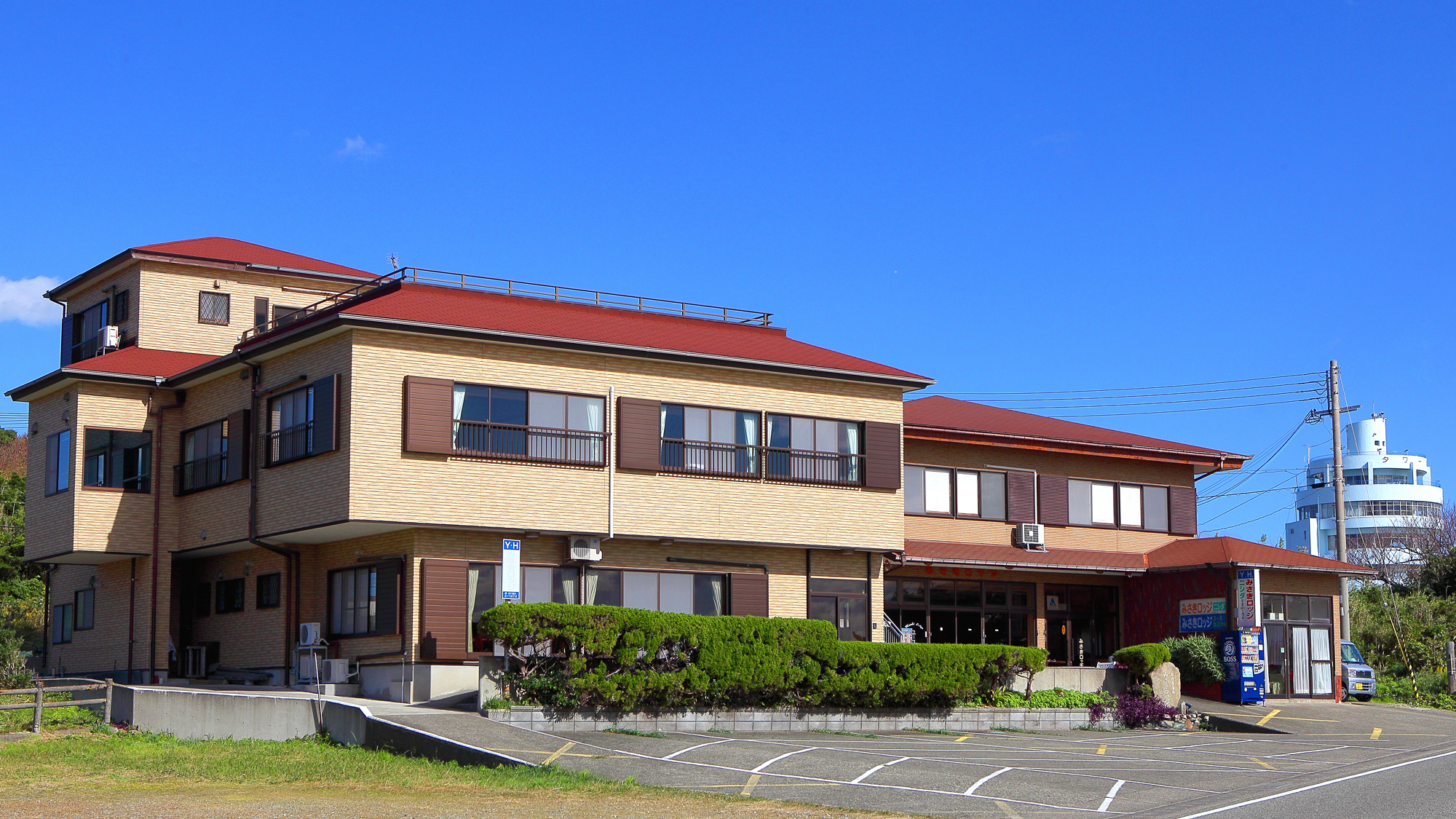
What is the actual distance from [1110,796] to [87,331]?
104 ft

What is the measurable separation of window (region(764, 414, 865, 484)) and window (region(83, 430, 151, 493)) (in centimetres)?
1450

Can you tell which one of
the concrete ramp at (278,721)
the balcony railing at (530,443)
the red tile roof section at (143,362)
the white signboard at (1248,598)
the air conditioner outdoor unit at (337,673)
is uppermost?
the red tile roof section at (143,362)

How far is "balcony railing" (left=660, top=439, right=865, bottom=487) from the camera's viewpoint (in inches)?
1220

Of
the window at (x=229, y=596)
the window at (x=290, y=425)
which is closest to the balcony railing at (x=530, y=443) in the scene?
the window at (x=290, y=425)

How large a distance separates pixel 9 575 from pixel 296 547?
19.2 metres

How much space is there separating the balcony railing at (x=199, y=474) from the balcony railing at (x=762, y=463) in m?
10.0

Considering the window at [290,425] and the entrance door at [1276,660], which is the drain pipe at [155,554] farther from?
the entrance door at [1276,660]

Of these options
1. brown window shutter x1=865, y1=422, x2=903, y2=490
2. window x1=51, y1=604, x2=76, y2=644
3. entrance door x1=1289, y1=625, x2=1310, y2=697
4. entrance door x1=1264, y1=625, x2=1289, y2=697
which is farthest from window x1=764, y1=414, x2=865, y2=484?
window x1=51, y1=604, x2=76, y2=644

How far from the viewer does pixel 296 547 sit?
31484 millimetres

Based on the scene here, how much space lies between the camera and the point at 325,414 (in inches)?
1113

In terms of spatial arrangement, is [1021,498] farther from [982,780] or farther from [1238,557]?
[982,780]

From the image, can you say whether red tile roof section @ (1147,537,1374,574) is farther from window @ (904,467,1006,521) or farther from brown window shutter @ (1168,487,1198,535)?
window @ (904,467,1006,521)

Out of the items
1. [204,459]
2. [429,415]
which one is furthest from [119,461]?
[429,415]

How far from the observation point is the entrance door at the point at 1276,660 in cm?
3738
